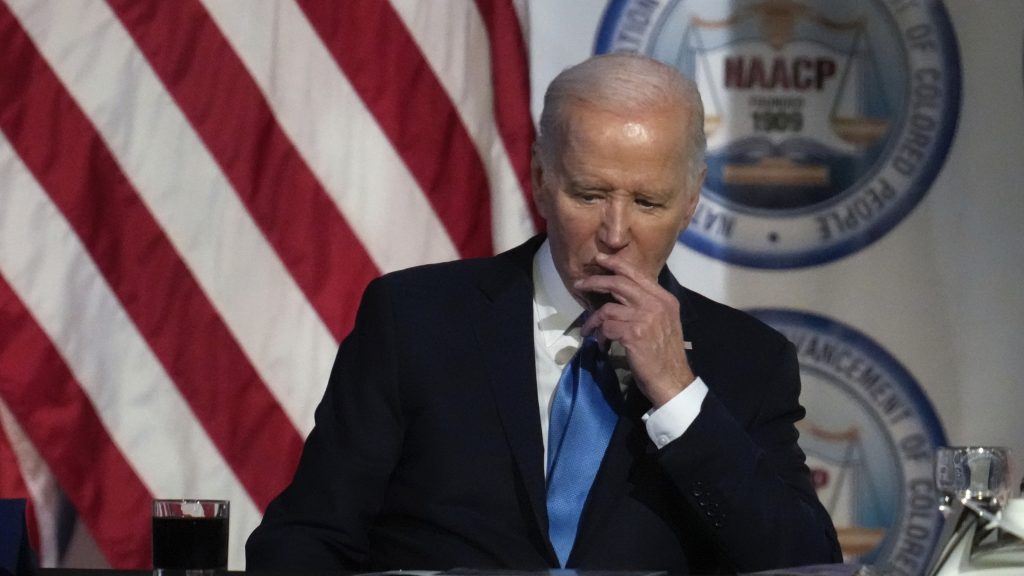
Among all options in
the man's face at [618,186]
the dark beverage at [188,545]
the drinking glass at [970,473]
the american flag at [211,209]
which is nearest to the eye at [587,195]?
the man's face at [618,186]

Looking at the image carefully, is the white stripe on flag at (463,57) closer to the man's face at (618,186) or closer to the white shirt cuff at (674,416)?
the man's face at (618,186)

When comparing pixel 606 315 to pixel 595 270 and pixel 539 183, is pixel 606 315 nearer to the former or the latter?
pixel 595 270

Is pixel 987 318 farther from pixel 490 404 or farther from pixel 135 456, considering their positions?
pixel 135 456

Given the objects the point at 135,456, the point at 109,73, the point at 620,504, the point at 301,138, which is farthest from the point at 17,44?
the point at 620,504

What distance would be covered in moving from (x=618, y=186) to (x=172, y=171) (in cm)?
123

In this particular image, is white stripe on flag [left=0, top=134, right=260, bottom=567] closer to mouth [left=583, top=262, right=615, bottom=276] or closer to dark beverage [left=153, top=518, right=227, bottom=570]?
mouth [left=583, top=262, right=615, bottom=276]

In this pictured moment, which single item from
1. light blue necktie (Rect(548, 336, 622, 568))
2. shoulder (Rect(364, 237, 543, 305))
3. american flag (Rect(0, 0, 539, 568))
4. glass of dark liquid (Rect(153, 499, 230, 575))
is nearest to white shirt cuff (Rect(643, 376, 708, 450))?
light blue necktie (Rect(548, 336, 622, 568))

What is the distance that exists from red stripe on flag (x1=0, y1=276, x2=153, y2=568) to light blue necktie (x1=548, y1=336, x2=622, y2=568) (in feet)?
3.93

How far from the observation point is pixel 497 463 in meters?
1.99

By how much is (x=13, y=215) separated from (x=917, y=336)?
172cm

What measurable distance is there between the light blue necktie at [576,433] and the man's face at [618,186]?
95mm

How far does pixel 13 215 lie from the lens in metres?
2.89

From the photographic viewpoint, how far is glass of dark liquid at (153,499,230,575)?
1581 mm

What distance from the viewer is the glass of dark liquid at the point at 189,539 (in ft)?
5.19
